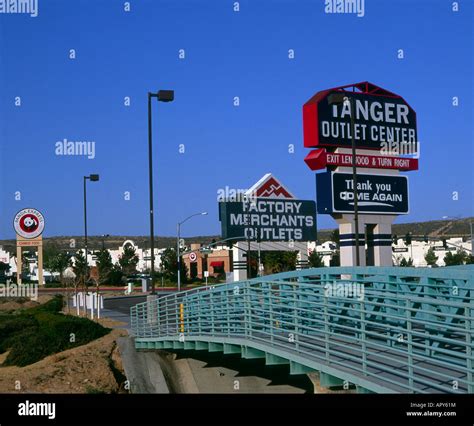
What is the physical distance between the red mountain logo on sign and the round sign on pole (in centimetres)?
1721

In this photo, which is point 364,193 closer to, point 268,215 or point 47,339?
point 47,339

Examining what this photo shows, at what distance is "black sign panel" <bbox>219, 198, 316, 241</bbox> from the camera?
59197 millimetres

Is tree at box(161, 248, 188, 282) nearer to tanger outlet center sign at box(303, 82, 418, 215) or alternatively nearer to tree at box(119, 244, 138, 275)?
tree at box(119, 244, 138, 275)

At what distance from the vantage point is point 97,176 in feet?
130

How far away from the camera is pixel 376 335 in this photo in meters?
11.8

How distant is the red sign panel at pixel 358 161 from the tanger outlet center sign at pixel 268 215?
22231 mm

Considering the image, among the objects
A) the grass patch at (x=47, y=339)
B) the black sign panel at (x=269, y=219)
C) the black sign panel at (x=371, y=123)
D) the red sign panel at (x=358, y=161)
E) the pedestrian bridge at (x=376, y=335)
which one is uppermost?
the black sign panel at (x=371, y=123)

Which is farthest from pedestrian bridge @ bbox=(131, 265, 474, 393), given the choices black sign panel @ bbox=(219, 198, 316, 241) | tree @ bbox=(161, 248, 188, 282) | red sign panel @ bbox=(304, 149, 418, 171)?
tree @ bbox=(161, 248, 188, 282)

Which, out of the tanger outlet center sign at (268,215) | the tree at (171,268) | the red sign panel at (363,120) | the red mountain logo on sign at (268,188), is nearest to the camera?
the red sign panel at (363,120)

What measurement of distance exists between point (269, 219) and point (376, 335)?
166ft

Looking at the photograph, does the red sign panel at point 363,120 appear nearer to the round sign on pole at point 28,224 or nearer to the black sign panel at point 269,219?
the black sign panel at point 269,219

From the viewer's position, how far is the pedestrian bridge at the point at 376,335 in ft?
34.9

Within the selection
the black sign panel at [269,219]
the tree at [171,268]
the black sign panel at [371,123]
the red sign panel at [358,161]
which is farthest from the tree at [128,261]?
the black sign panel at [371,123]
